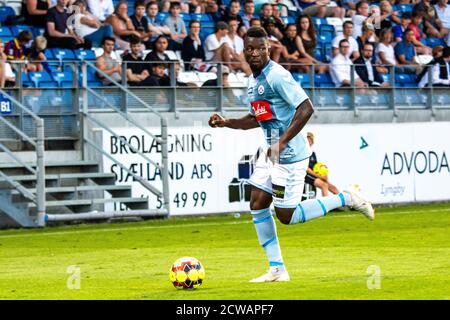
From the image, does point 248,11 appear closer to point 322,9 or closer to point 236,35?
point 236,35

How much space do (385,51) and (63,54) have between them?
889 cm

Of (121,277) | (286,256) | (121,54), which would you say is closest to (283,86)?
(121,277)

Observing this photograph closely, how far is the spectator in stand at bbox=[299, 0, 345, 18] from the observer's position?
31156 mm

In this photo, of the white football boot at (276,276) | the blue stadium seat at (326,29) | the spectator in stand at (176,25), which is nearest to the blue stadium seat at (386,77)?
the blue stadium seat at (326,29)

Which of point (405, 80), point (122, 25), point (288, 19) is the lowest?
point (405, 80)

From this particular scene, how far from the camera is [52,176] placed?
2334cm

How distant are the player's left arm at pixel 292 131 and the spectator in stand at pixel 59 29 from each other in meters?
13.0

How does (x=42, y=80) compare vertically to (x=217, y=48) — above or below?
below

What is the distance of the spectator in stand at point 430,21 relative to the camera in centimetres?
3303

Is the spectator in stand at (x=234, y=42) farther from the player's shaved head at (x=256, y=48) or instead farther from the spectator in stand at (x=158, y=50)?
the player's shaved head at (x=256, y=48)

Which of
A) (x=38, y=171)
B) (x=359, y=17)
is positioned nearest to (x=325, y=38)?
(x=359, y=17)

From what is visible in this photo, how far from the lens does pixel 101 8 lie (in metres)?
26.1

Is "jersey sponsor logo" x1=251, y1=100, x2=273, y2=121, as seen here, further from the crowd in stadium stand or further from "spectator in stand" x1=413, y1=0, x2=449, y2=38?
"spectator in stand" x1=413, y1=0, x2=449, y2=38
